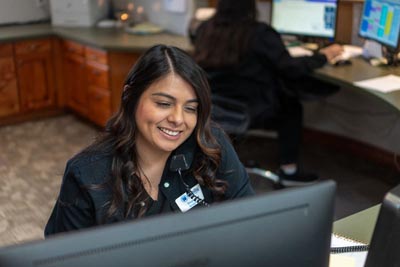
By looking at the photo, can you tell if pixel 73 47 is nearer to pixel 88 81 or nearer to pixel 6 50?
pixel 88 81

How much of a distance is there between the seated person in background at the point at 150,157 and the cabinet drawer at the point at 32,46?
9.58ft

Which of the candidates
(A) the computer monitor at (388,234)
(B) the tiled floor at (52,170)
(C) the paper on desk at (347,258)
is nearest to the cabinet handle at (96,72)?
(B) the tiled floor at (52,170)

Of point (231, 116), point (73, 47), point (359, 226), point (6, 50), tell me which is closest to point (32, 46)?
point (6, 50)

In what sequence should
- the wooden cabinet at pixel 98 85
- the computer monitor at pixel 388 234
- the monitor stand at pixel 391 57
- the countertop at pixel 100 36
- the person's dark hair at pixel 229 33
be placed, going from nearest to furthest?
the computer monitor at pixel 388 234 < the person's dark hair at pixel 229 33 < the monitor stand at pixel 391 57 < the countertop at pixel 100 36 < the wooden cabinet at pixel 98 85

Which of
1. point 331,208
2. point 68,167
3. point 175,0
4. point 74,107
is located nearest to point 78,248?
point 331,208

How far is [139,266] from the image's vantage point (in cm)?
76

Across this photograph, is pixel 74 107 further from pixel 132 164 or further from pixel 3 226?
pixel 132 164

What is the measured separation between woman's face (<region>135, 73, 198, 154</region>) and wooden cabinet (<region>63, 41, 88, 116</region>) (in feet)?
9.02

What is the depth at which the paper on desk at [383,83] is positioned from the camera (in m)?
2.68

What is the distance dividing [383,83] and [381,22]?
537 millimetres

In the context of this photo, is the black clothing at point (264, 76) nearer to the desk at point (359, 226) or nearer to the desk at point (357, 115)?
the desk at point (357, 115)

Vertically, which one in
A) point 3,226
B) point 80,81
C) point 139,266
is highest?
point 139,266

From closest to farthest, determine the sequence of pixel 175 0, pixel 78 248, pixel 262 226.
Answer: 1. pixel 78 248
2. pixel 262 226
3. pixel 175 0

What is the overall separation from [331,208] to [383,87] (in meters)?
1.95
